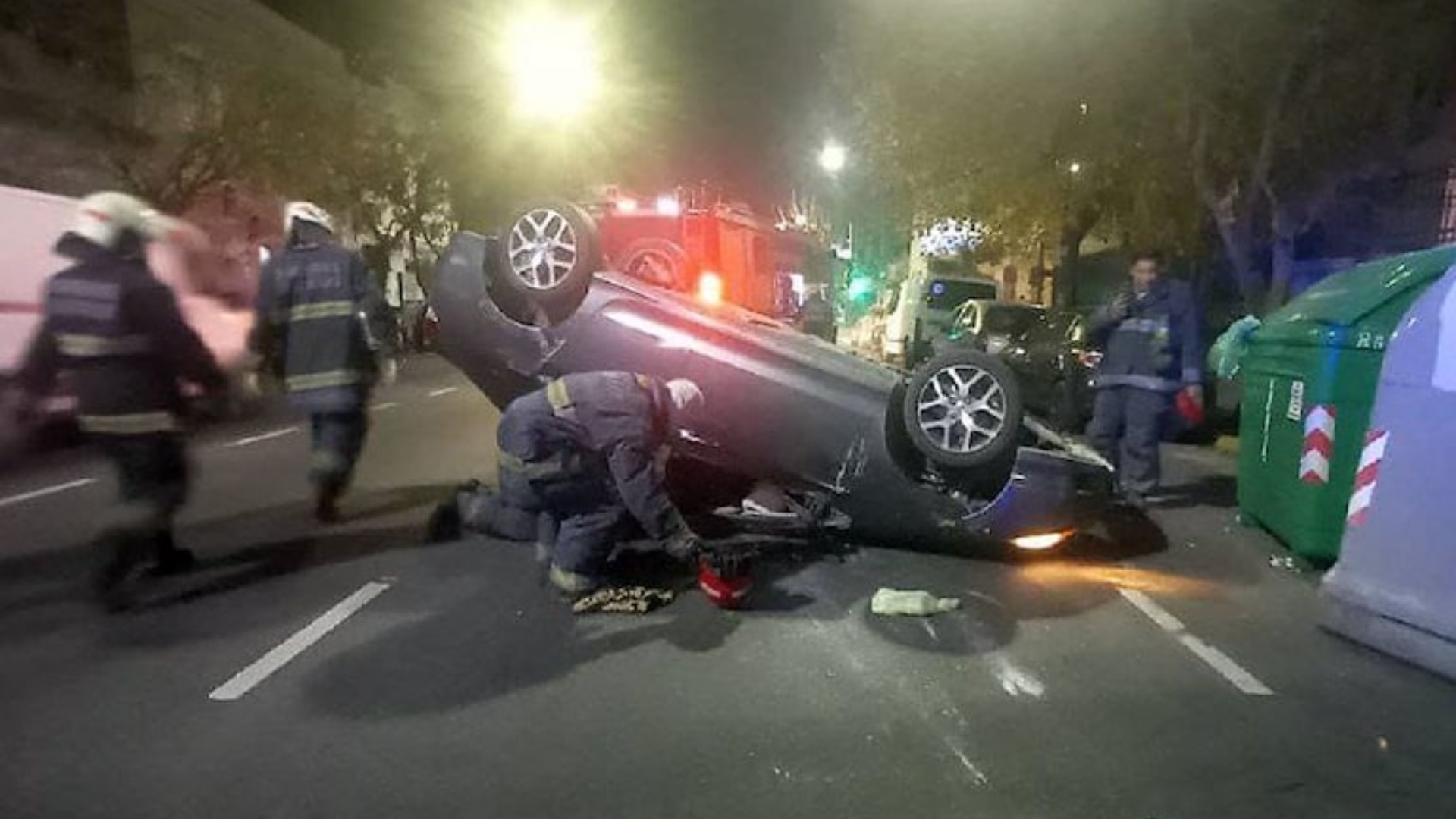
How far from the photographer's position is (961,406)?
6.32 metres

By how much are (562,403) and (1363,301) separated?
14.1ft

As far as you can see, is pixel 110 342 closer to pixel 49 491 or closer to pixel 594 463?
pixel 594 463

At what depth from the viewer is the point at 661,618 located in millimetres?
5652

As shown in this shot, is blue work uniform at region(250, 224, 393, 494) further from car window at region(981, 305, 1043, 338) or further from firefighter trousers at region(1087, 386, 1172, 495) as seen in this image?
car window at region(981, 305, 1043, 338)

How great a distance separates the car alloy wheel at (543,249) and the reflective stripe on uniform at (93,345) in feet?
6.61

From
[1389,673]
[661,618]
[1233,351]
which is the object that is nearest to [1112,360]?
[1233,351]

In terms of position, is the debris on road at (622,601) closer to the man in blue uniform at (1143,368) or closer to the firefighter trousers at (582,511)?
the firefighter trousers at (582,511)

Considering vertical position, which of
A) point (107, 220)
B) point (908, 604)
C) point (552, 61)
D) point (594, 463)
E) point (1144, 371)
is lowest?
point (908, 604)

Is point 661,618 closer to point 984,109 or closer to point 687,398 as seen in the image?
point 687,398

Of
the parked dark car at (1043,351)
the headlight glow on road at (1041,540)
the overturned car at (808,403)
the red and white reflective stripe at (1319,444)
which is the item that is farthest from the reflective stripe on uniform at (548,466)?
the parked dark car at (1043,351)

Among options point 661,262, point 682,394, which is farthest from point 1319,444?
point 661,262

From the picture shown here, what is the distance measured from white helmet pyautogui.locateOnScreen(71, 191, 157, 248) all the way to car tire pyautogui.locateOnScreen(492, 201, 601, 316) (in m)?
1.89

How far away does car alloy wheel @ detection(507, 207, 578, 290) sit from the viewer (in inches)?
265

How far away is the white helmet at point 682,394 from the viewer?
588 cm
